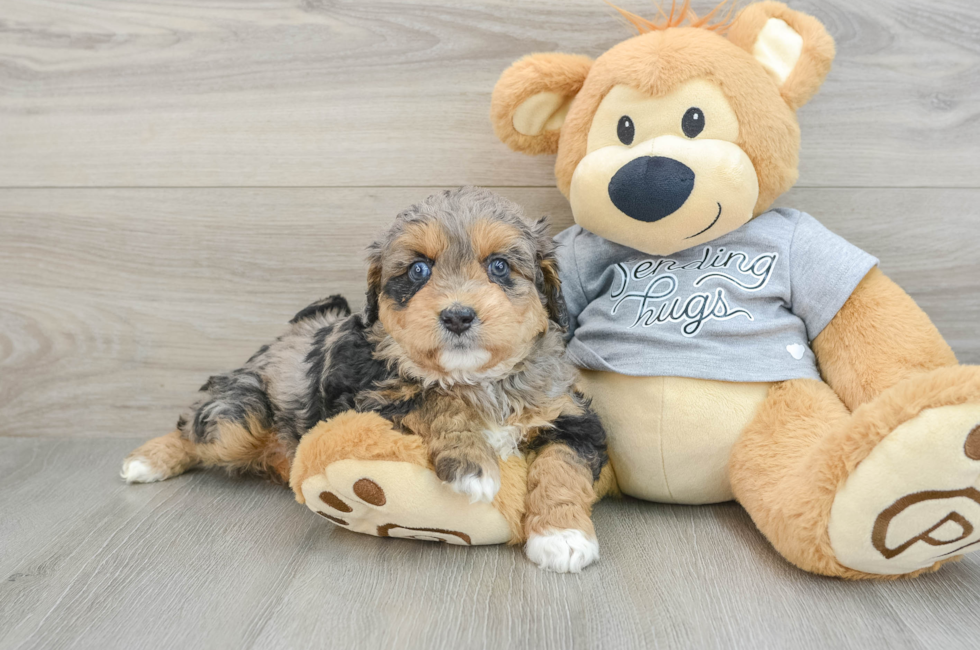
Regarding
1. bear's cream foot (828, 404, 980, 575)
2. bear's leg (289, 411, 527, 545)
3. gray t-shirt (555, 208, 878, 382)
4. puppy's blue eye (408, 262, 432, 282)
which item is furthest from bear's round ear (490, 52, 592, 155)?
bear's cream foot (828, 404, 980, 575)

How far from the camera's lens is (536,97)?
176 cm

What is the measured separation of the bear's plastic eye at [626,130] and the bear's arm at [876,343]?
64 cm

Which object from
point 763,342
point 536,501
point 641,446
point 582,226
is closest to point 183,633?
point 536,501

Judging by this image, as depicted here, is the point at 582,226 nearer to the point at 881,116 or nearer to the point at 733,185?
the point at 733,185

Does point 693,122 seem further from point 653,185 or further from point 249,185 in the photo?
point 249,185

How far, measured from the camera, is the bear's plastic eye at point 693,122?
158 cm

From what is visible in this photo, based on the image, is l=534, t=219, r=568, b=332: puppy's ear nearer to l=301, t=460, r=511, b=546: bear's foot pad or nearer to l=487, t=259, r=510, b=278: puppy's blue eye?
l=487, t=259, r=510, b=278: puppy's blue eye

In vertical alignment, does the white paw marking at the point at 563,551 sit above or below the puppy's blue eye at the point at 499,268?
below

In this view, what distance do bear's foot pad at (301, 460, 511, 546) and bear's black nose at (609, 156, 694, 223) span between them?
748 millimetres

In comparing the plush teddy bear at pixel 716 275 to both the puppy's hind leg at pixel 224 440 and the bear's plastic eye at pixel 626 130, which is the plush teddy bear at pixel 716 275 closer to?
the bear's plastic eye at pixel 626 130

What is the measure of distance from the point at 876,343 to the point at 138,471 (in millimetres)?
1973

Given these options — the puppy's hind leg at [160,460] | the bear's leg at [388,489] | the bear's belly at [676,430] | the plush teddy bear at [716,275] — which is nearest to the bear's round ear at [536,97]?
the plush teddy bear at [716,275]

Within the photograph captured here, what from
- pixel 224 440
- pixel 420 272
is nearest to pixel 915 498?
pixel 420 272

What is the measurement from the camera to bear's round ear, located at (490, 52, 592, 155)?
5.69ft
